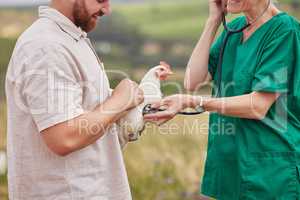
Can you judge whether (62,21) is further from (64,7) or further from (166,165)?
(166,165)

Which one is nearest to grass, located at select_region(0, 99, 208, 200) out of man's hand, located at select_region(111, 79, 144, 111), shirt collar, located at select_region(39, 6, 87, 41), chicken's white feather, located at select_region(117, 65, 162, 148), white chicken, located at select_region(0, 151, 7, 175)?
white chicken, located at select_region(0, 151, 7, 175)

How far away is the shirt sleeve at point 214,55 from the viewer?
2572 mm

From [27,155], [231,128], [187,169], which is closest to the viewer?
[27,155]

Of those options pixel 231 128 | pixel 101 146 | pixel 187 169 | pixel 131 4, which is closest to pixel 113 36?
pixel 131 4

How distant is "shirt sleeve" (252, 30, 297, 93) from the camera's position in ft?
7.37

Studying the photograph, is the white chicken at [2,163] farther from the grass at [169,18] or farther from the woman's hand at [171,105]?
the woman's hand at [171,105]

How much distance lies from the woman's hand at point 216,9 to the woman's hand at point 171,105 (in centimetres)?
41

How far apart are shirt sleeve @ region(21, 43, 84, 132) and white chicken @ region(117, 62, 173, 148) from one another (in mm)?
303

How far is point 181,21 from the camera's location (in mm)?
4414

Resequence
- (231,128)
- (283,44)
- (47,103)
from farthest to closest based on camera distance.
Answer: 1. (231,128)
2. (283,44)
3. (47,103)

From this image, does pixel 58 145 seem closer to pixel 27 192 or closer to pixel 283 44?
pixel 27 192

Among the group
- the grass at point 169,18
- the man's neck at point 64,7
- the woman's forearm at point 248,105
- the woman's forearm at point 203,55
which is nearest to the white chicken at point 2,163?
the grass at point 169,18

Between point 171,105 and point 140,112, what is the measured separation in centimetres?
21

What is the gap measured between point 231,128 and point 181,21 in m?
2.09
